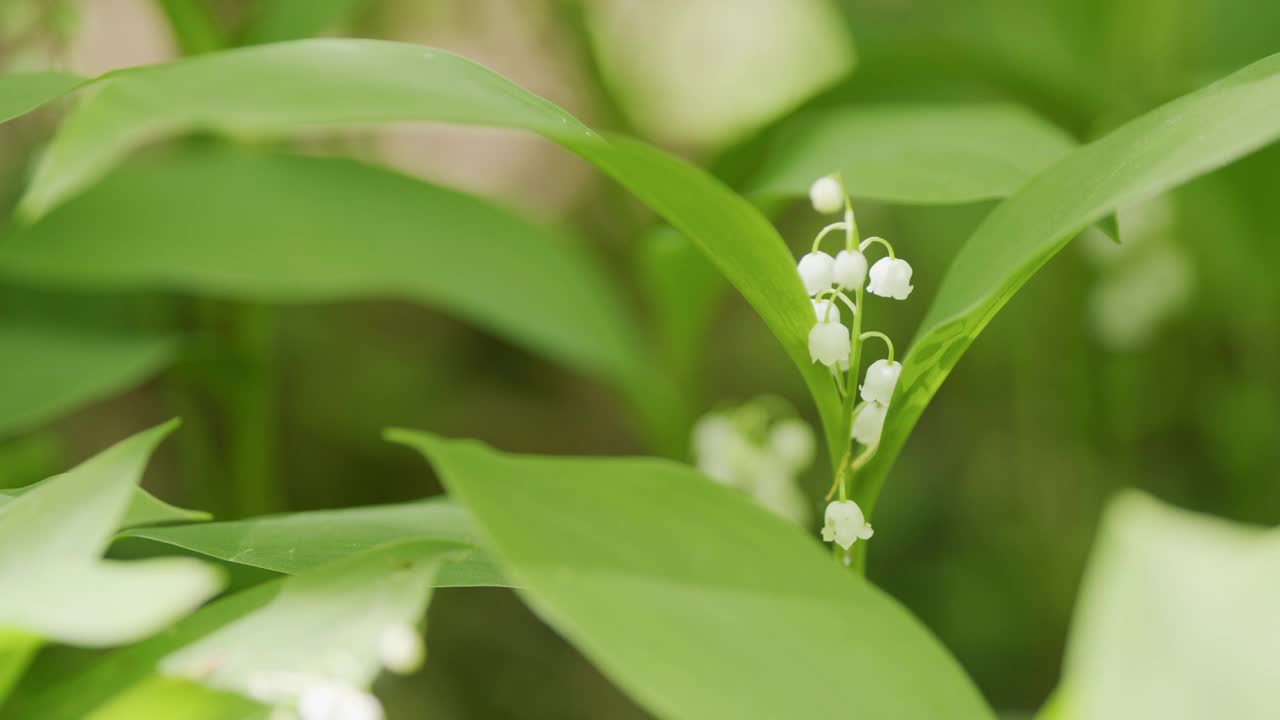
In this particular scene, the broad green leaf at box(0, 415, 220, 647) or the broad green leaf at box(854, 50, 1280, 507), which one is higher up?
the broad green leaf at box(854, 50, 1280, 507)

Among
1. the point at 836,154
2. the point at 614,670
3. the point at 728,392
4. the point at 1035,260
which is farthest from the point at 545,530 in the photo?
the point at 728,392

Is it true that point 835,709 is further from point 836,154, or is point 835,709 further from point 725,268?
point 836,154

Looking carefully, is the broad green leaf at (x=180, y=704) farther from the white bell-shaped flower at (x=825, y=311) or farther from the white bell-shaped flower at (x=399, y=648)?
the white bell-shaped flower at (x=825, y=311)

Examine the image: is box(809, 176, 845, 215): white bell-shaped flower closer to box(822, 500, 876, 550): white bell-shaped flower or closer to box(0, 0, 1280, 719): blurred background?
box(822, 500, 876, 550): white bell-shaped flower

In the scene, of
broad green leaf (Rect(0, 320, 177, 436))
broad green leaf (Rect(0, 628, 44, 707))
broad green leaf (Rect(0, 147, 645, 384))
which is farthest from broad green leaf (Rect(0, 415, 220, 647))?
broad green leaf (Rect(0, 147, 645, 384))

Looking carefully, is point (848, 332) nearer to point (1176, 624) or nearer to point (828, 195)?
point (828, 195)

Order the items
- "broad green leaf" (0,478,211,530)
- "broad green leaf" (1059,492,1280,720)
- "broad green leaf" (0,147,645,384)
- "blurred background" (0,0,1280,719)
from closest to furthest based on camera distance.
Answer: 1. "broad green leaf" (1059,492,1280,720)
2. "broad green leaf" (0,478,211,530)
3. "broad green leaf" (0,147,645,384)
4. "blurred background" (0,0,1280,719)

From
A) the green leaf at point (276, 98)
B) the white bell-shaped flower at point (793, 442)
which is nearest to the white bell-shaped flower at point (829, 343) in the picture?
the green leaf at point (276, 98)
